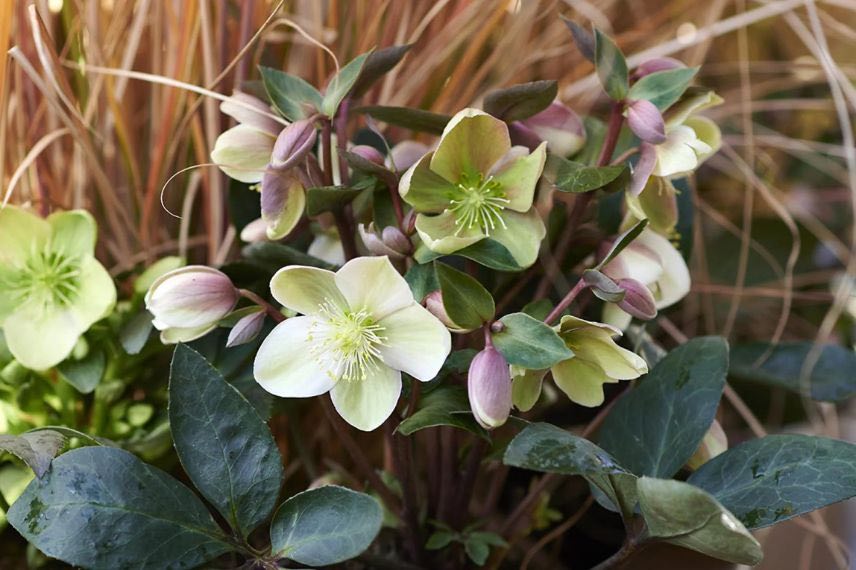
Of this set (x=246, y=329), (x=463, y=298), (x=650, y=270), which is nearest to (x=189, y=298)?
(x=246, y=329)

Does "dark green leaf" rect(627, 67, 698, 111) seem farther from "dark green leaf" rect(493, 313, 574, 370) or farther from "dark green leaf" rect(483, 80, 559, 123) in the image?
"dark green leaf" rect(493, 313, 574, 370)

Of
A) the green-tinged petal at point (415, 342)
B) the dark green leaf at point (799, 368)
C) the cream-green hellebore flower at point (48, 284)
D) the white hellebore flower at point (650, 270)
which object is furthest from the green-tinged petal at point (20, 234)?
the dark green leaf at point (799, 368)

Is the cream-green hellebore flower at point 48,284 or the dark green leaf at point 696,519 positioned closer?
the dark green leaf at point 696,519

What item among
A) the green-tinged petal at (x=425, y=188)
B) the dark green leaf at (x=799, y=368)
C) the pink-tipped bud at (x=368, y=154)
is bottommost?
the dark green leaf at (x=799, y=368)

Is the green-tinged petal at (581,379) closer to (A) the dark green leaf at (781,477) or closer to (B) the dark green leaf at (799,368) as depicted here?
(A) the dark green leaf at (781,477)

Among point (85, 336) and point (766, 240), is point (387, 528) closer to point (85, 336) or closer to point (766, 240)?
point (85, 336)

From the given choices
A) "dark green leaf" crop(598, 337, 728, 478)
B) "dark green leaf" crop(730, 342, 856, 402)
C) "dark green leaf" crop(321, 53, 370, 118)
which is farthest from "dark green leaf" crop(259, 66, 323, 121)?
"dark green leaf" crop(730, 342, 856, 402)

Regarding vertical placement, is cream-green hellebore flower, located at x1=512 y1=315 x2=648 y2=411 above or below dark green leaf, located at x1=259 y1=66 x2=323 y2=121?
below
